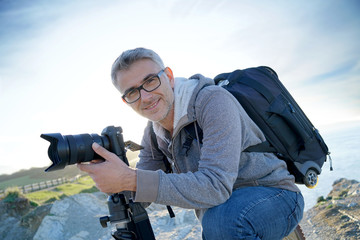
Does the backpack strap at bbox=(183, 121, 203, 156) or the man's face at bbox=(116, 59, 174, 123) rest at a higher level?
the man's face at bbox=(116, 59, 174, 123)

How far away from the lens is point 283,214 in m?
2.06

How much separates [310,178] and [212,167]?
1176mm

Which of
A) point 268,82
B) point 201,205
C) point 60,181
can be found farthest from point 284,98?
point 60,181

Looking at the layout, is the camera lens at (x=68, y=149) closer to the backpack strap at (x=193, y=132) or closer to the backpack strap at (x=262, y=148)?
the backpack strap at (x=193, y=132)

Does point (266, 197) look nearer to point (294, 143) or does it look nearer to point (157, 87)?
point (294, 143)

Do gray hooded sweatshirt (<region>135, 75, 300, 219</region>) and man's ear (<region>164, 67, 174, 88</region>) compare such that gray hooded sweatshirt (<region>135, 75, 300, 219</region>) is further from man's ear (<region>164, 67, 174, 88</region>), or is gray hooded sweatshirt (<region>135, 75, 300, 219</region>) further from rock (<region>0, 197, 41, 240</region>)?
rock (<region>0, 197, 41, 240</region>)

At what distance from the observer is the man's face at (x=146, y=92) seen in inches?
91.9

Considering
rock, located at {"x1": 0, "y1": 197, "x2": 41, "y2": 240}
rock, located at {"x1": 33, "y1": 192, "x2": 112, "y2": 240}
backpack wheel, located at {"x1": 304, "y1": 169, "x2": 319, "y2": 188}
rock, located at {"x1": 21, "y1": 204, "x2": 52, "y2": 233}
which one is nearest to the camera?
backpack wheel, located at {"x1": 304, "y1": 169, "x2": 319, "y2": 188}

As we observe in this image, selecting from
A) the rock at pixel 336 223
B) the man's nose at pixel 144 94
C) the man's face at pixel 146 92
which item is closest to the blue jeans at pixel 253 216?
the man's face at pixel 146 92

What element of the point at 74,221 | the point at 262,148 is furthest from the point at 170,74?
the point at 74,221

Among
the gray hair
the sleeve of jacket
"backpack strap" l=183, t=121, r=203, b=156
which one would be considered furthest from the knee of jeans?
the gray hair

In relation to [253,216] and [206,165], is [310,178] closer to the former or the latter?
[253,216]

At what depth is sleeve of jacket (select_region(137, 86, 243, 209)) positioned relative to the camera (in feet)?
5.86

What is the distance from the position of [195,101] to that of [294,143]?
3.35ft
